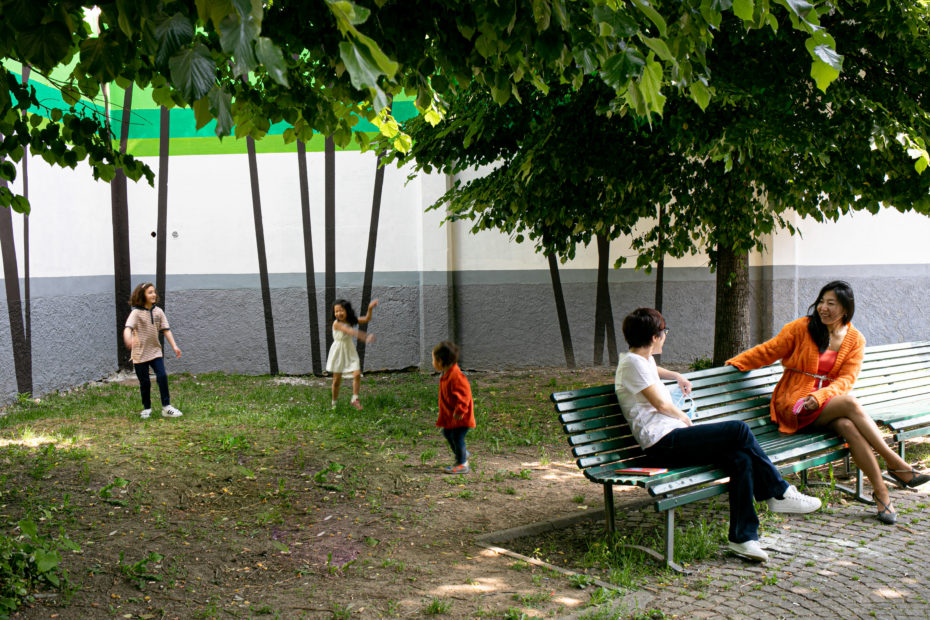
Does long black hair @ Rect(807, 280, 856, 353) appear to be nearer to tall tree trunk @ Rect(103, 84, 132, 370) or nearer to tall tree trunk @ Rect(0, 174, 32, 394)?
tall tree trunk @ Rect(0, 174, 32, 394)

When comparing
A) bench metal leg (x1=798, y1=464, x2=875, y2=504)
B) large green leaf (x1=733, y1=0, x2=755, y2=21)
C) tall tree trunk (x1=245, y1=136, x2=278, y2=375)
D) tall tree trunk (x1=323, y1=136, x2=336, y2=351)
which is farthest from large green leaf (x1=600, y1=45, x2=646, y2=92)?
tall tree trunk (x1=245, y1=136, x2=278, y2=375)

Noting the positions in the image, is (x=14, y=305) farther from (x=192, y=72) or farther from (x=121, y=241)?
(x=192, y=72)

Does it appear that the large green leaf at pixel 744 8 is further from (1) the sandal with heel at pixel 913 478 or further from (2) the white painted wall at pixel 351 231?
(2) the white painted wall at pixel 351 231

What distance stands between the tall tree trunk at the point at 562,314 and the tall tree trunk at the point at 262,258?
4.17 m

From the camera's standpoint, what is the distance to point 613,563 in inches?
168

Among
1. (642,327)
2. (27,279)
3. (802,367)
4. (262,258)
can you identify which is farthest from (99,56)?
(262,258)

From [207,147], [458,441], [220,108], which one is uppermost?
[207,147]

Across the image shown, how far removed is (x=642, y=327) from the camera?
4.65m

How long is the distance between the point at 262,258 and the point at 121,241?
2.02 m

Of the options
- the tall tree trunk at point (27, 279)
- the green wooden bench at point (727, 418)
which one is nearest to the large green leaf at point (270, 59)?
the green wooden bench at point (727, 418)

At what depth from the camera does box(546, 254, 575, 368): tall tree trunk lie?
11727mm

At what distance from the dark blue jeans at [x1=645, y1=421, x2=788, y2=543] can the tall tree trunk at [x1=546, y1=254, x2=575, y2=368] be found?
7.21m

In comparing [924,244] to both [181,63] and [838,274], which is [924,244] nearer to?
[838,274]

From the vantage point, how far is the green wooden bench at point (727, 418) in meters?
4.31
